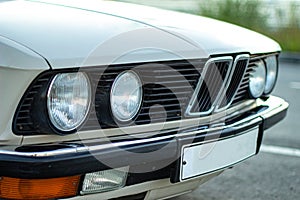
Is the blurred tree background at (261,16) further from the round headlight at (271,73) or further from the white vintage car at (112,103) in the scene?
the white vintage car at (112,103)

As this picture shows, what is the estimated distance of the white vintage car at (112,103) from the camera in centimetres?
190

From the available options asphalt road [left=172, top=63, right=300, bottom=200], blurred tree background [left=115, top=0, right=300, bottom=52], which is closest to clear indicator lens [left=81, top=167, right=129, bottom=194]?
asphalt road [left=172, top=63, right=300, bottom=200]

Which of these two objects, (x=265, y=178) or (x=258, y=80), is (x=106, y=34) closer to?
(x=258, y=80)

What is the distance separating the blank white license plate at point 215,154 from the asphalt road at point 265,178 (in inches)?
28.3

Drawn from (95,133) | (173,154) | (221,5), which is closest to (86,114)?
(95,133)

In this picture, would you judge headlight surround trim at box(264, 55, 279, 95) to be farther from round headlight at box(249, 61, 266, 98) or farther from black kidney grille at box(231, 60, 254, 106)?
black kidney grille at box(231, 60, 254, 106)

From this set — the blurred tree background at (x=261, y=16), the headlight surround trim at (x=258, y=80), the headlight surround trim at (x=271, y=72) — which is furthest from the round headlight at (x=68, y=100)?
the blurred tree background at (x=261, y=16)

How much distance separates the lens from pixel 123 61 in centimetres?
205

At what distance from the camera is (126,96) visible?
6.95 feet

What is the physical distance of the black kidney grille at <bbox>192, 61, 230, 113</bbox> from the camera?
2387mm

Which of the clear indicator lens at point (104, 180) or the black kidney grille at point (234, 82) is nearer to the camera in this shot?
the clear indicator lens at point (104, 180)

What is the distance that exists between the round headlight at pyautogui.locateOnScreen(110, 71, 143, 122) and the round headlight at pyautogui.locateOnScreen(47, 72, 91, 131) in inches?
4.6

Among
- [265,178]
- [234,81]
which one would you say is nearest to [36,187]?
[234,81]

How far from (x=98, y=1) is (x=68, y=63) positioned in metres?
1.25
